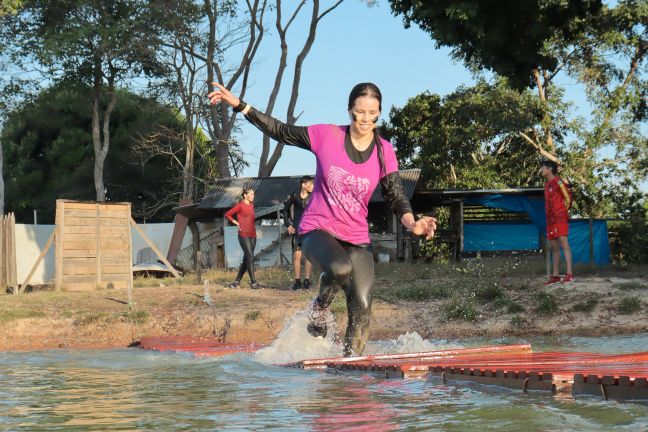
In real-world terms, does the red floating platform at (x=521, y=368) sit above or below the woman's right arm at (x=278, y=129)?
below

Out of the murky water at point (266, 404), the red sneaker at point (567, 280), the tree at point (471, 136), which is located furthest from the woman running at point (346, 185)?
the tree at point (471, 136)

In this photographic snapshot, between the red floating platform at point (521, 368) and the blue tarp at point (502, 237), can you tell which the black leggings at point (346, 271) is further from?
the blue tarp at point (502, 237)

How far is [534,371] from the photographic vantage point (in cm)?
501

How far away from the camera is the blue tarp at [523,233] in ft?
84.1

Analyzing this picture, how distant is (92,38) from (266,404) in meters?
32.1

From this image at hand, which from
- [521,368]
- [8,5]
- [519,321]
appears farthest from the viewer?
[8,5]

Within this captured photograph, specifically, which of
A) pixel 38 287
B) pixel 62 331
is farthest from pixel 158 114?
pixel 62 331

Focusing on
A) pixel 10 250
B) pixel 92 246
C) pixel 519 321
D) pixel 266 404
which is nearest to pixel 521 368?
pixel 266 404

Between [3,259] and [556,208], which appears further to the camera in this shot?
[3,259]

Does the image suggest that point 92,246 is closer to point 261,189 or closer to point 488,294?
point 488,294

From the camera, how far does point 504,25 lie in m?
13.7

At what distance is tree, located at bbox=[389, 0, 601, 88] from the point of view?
531 inches

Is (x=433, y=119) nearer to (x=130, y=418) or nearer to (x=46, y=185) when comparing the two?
(x=46, y=185)

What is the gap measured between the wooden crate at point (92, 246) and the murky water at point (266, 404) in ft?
29.2
